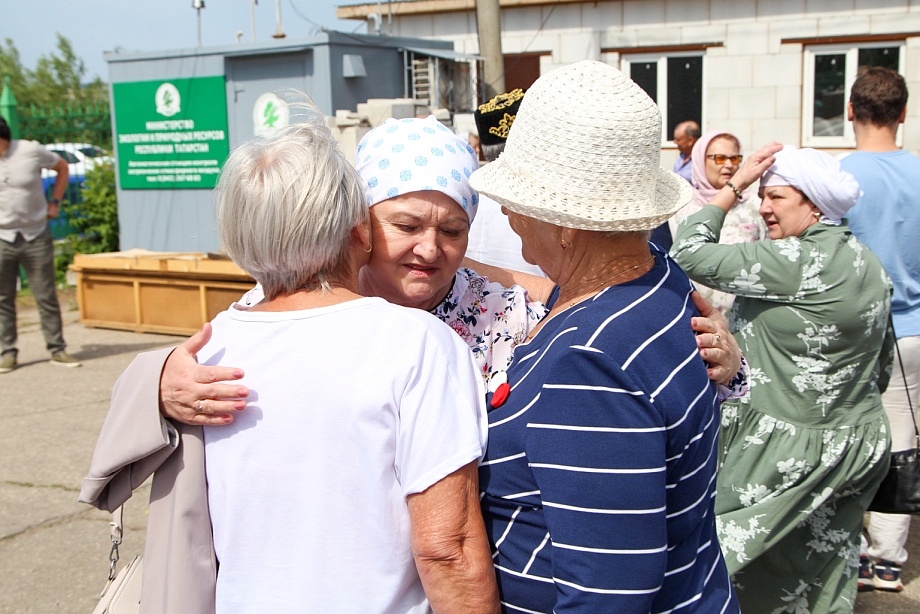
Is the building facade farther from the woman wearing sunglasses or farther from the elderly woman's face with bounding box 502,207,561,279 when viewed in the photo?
the elderly woman's face with bounding box 502,207,561,279

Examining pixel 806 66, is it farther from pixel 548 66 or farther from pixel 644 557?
Answer: pixel 644 557

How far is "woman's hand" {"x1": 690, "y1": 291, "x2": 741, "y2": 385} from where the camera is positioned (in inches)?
59.1

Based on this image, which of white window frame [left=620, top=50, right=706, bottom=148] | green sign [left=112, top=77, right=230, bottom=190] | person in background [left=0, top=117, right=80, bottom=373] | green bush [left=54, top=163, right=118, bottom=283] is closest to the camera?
person in background [left=0, top=117, right=80, bottom=373]

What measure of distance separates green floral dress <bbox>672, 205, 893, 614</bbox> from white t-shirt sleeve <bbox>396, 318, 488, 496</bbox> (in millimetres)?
1789

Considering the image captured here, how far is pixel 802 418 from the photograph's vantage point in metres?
2.92

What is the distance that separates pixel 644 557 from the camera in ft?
4.29

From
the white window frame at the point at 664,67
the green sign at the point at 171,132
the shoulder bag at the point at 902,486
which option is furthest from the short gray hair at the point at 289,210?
the white window frame at the point at 664,67

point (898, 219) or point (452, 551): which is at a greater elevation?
point (898, 219)

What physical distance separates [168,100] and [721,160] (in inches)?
328

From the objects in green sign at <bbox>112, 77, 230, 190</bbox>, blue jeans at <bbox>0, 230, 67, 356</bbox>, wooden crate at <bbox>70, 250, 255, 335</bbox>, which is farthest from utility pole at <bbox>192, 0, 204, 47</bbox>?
blue jeans at <bbox>0, 230, 67, 356</bbox>

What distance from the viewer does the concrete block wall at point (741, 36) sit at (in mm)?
10742

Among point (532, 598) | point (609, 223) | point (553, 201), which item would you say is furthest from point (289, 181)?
point (532, 598)

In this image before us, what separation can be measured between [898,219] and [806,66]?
338 inches

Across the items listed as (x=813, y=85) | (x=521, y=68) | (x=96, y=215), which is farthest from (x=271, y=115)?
(x=813, y=85)
